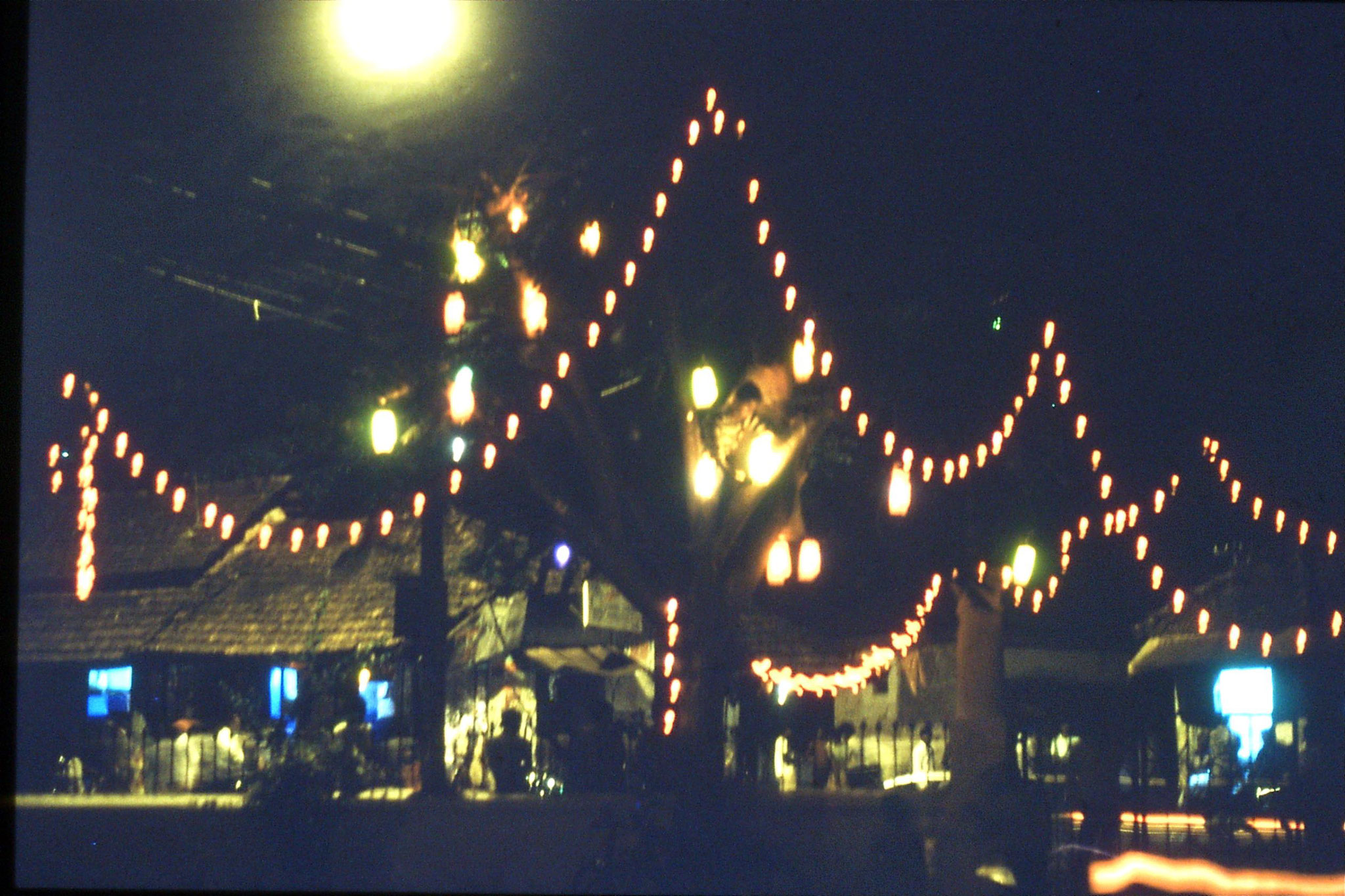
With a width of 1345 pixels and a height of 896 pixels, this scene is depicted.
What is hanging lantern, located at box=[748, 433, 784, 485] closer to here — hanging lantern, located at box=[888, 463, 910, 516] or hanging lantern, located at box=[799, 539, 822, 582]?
hanging lantern, located at box=[799, 539, 822, 582]

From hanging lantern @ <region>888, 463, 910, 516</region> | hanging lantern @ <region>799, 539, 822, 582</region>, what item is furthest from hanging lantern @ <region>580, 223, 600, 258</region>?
hanging lantern @ <region>888, 463, 910, 516</region>

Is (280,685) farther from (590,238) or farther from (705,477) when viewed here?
(590,238)

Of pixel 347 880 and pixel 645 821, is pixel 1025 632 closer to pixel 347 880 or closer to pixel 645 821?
pixel 645 821

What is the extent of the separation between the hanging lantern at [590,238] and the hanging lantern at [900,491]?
11.2 ft

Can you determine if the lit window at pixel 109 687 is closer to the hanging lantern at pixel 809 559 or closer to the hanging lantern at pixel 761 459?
the hanging lantern at pixel 761 459

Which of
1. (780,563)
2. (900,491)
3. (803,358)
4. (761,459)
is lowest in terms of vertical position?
(780,563)


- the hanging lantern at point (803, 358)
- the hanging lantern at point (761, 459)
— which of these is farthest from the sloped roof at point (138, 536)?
the hanging lantern at point (803, 358)

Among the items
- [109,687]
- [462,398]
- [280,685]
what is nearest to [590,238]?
[462,398]

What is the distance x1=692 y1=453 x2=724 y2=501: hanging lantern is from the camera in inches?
485

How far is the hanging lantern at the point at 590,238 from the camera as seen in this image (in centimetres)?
1251

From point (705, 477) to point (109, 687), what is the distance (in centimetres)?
1361

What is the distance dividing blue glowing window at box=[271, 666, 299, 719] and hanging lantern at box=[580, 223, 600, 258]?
10.1m

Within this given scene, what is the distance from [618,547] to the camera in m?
14.0

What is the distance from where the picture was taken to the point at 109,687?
71.5 ft
